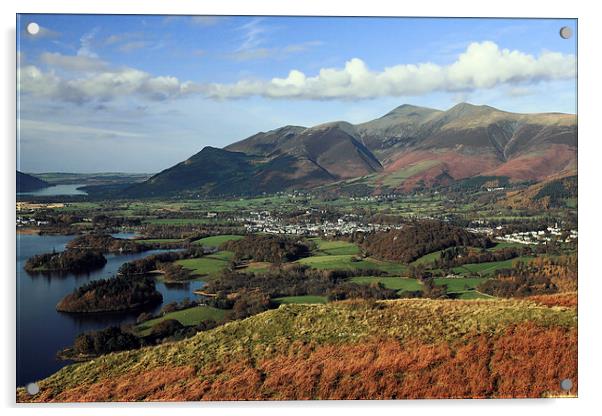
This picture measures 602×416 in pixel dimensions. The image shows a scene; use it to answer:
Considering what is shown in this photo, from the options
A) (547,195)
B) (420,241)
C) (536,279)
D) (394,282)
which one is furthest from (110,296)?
(547,195)

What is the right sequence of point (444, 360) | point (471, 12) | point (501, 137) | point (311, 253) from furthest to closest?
point (501, 137) < point (311, 253) < point (471, 12) < point (444, 360)

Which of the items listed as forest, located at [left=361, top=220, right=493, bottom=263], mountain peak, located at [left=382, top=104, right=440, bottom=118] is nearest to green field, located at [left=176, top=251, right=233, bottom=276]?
forest, located at [left=361, top=220, right=493, bottom=263]

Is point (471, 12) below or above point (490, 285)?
above

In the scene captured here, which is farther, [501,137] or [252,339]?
[501,137]

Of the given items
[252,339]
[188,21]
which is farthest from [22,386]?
[188,21]

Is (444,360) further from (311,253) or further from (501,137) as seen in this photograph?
(501,137)

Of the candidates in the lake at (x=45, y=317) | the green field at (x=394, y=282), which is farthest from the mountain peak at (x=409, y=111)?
the lake at (x=45, y=317)

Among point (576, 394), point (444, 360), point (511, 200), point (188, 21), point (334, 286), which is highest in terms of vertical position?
point (188, 21)
